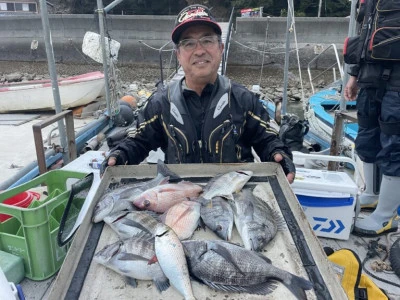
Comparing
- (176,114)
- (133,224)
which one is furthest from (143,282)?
(176,114)

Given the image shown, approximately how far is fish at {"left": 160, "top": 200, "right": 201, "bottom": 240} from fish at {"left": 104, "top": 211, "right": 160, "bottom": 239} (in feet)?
0.22

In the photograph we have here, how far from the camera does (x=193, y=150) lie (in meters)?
2.58

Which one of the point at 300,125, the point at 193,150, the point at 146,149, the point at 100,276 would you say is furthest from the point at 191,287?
the point at 300,125

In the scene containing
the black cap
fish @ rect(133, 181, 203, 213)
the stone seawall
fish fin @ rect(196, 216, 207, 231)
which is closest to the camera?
fish fin @ rect(196, 216, 207, 231)

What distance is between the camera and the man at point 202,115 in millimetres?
2408

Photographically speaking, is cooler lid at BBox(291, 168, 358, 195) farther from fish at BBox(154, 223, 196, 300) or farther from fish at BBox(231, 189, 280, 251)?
fish at BBox(154, 223, 196, 300)

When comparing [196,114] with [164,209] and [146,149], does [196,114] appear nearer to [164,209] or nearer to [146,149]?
[146,149]

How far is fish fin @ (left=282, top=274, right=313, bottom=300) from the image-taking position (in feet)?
4.16

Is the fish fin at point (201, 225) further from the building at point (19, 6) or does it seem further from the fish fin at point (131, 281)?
the building at point (19, 6)

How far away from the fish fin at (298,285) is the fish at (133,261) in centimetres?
48

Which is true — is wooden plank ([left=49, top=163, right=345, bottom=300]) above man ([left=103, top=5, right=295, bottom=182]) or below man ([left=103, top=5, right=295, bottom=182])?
below

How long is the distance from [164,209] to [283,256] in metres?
0.68

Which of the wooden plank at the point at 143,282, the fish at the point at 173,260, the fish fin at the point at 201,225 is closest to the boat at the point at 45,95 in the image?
the wooden plank at the point at 143,282

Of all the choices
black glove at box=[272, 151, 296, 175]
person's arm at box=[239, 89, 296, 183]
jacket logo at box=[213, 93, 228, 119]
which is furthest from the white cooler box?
jacket logo at box=[213, 93, 228, 119]
